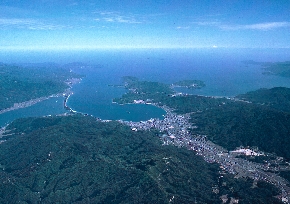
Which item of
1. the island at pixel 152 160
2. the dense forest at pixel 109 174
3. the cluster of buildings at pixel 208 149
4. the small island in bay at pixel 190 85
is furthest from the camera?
the small island in bay at pixel 190 85

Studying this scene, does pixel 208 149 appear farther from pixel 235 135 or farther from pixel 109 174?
pixel 109 174

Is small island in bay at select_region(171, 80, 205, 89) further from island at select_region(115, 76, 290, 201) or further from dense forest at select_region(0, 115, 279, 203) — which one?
Result: dense forest at select_region(0, 115, 279, 203)

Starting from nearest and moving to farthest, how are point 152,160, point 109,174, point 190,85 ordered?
point 109,174 < point 152,160 < point 190,85

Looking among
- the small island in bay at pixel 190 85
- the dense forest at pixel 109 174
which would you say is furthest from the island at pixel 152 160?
the small island in bay at pixel 190 85

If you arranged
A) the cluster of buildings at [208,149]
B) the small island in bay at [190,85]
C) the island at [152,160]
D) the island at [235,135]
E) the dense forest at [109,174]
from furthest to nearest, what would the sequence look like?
1. the small island in bay at [190,85]
2. the island at [235,135]
3. the cluster of buildings at [208,149]
4. the island at [152,160]
5. the dense forest at [109,174]

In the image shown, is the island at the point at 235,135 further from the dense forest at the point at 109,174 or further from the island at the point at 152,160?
the dense forest at the point at 109,174

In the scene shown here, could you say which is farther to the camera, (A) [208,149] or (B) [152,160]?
(A) [208,149]

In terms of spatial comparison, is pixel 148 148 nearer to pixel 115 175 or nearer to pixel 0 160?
pixel 115 175

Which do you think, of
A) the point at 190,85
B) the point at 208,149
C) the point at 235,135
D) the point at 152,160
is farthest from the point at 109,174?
the point at 190,85

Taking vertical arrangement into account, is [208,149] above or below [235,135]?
below

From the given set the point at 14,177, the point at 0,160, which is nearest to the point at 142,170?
the point at 14,177

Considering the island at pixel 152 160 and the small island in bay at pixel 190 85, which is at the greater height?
the small island in bay at pixel 190 85
